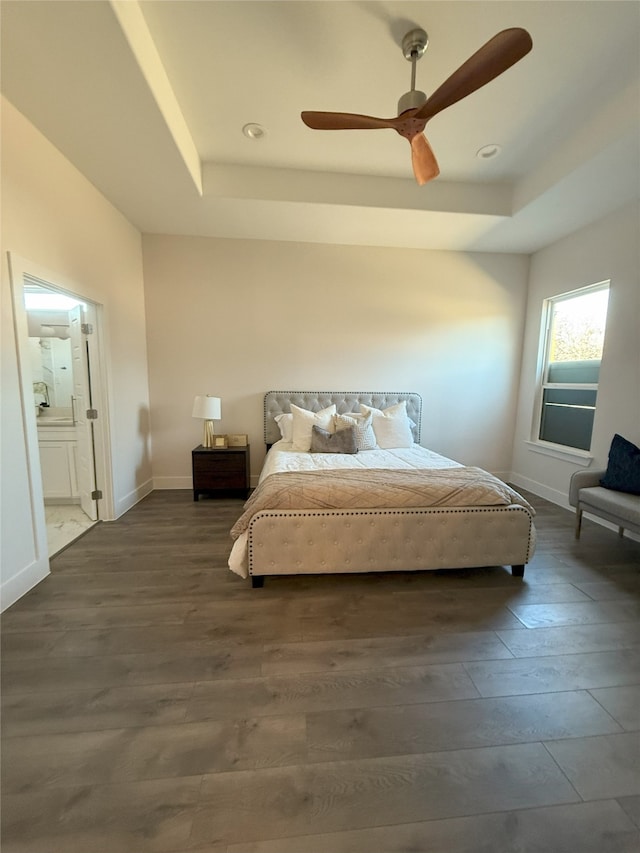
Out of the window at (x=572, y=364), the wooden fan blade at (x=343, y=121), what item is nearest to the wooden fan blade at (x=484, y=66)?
the wooden fan blade at (x=343, y=121)

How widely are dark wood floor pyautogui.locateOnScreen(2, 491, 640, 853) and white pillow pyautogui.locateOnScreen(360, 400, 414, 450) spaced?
5.65 ft

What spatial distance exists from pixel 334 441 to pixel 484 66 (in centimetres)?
279

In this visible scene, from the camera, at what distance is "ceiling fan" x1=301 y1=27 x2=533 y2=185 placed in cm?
146

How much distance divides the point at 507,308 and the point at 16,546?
18.3ft

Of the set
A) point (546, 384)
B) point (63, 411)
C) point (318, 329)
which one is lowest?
point (63, 411)

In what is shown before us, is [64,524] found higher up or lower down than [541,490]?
lower down

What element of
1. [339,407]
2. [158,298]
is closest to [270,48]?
[158,298]

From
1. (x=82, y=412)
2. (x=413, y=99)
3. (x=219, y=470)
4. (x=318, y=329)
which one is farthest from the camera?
(x=318, y=329)

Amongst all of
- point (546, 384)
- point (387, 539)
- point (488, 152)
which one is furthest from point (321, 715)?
point (546, 384)

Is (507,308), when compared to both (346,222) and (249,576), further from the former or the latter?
(249,576)

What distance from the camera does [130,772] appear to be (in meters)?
1.19

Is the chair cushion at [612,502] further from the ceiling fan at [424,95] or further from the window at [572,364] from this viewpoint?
the ceiling fan at [424,95]

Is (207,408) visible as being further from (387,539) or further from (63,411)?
(387,539)

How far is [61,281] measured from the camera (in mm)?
2527
